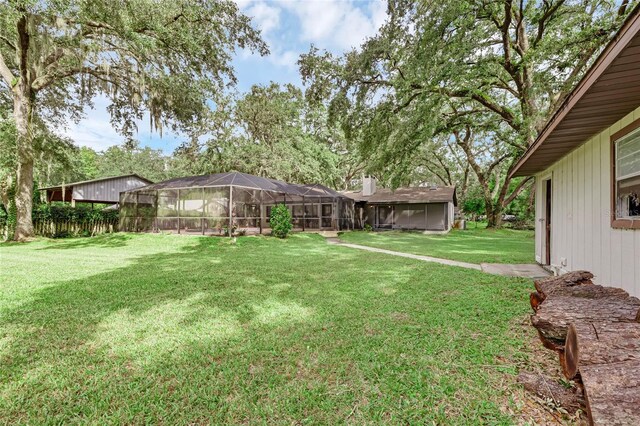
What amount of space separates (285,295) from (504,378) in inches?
116

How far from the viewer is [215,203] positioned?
13.6m

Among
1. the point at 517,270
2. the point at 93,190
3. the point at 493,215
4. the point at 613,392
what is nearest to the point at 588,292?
the point at 613,392

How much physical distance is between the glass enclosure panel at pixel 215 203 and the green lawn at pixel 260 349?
815cm

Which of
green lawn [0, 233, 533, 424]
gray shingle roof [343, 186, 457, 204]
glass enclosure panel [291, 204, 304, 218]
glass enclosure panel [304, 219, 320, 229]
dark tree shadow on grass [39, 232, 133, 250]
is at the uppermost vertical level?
gray shingle roof [343, 186, 457, 204]

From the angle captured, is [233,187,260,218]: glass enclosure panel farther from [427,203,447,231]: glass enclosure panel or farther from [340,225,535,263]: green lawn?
[427,203,447,231]: glass enclosure panel

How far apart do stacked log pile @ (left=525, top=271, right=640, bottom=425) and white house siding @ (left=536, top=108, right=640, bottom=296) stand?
619 mm

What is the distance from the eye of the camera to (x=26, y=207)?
11562 mm

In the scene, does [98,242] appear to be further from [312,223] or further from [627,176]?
[627,176]

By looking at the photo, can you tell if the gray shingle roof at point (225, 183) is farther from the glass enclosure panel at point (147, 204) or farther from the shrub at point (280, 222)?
the shrub at point (280, 222)

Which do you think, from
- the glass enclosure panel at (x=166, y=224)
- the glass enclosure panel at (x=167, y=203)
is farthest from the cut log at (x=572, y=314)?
the glass enclosure panel at (x=167, y=203)

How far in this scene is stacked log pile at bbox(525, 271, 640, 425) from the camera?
163 centimetres

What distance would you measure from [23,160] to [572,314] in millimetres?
15983

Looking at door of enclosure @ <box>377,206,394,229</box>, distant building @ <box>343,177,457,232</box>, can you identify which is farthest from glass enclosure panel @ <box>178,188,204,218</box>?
door of enclosure @ <box>377,206,394,229</box>

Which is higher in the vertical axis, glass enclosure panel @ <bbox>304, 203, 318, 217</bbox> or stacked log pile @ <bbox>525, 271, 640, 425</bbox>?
glass enclosure panel @ <bbox>304, 203, 318, 217</bbox>
